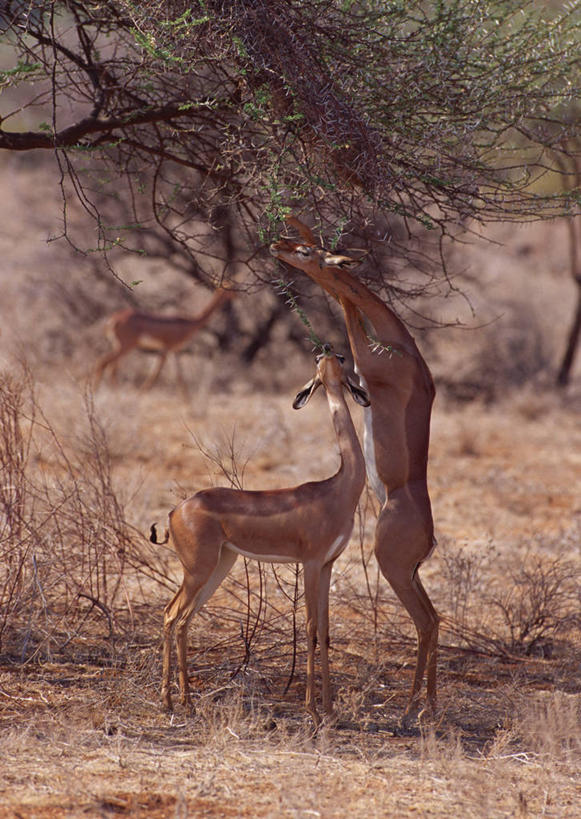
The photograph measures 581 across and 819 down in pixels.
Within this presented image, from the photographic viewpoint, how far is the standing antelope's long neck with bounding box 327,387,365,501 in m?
4.73

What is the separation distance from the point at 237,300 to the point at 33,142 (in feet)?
30.8

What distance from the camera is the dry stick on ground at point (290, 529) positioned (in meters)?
4.63

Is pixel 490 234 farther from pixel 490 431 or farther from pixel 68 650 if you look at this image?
pixel 68 650

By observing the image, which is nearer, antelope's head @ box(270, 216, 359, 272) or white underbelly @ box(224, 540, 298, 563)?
white underbelly @ box(224, 540, 298, 563)

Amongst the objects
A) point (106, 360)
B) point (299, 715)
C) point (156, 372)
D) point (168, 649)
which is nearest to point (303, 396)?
point (168, 649)

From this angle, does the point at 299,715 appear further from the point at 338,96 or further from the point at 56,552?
the point at 338,96

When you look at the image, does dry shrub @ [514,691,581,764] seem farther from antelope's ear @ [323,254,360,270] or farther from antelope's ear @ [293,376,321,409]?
antelope's ear @ [323,254,360,270]

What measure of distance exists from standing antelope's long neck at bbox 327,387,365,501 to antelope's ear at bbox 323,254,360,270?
57 centimetres

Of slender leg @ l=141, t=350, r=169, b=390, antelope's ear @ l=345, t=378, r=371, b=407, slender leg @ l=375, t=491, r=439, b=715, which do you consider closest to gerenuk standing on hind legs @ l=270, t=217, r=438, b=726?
slender leg @ l=375, t=491, r=439, b=715

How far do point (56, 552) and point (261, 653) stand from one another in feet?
4.28

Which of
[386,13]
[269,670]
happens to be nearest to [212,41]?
Result: [386,13]

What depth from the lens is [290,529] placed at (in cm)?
464

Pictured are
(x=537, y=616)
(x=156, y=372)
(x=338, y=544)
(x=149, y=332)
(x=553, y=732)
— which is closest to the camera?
(x=553, y=732)

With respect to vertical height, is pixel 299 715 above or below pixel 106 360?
below
